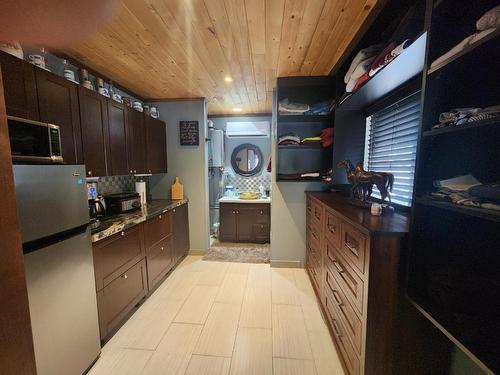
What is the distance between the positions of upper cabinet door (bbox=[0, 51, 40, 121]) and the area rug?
2.54 m

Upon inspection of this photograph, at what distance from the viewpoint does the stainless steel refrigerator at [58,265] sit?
102 centimetres

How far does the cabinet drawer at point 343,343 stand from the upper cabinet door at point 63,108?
7.79ft

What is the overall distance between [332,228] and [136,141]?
7.78 feet

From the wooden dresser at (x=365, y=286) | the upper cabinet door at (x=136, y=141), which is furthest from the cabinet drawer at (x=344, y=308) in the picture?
the upper cabinet door at (x=136, y=141)

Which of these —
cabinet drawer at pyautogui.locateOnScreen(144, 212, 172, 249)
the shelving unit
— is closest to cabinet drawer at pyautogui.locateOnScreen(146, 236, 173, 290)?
cabinet drawer at pyautogui.locateOnScreen(144, 212, 172, 249)

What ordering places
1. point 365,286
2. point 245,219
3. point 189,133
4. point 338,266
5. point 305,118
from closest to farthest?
1. point 365,286
2. point 338,266
3. point 305,118
4. point 189,133
5. point 245,219

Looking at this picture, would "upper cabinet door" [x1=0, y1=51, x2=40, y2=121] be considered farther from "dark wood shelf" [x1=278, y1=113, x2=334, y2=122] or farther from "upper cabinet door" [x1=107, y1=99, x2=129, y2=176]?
"dark wood shelf" [x1=278, y1=113, x2=334, y2=122]

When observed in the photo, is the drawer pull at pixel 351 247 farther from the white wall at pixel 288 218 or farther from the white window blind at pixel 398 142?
the white wall at pixel 288 218

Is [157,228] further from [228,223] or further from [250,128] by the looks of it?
[250,128]

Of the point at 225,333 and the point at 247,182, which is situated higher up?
the point at 247,182

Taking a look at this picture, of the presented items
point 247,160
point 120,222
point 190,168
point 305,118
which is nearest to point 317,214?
point 305,118

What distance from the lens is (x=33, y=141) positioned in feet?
3.85

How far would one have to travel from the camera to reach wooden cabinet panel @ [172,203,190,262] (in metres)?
2.79

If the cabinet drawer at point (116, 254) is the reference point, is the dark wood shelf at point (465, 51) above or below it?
above
